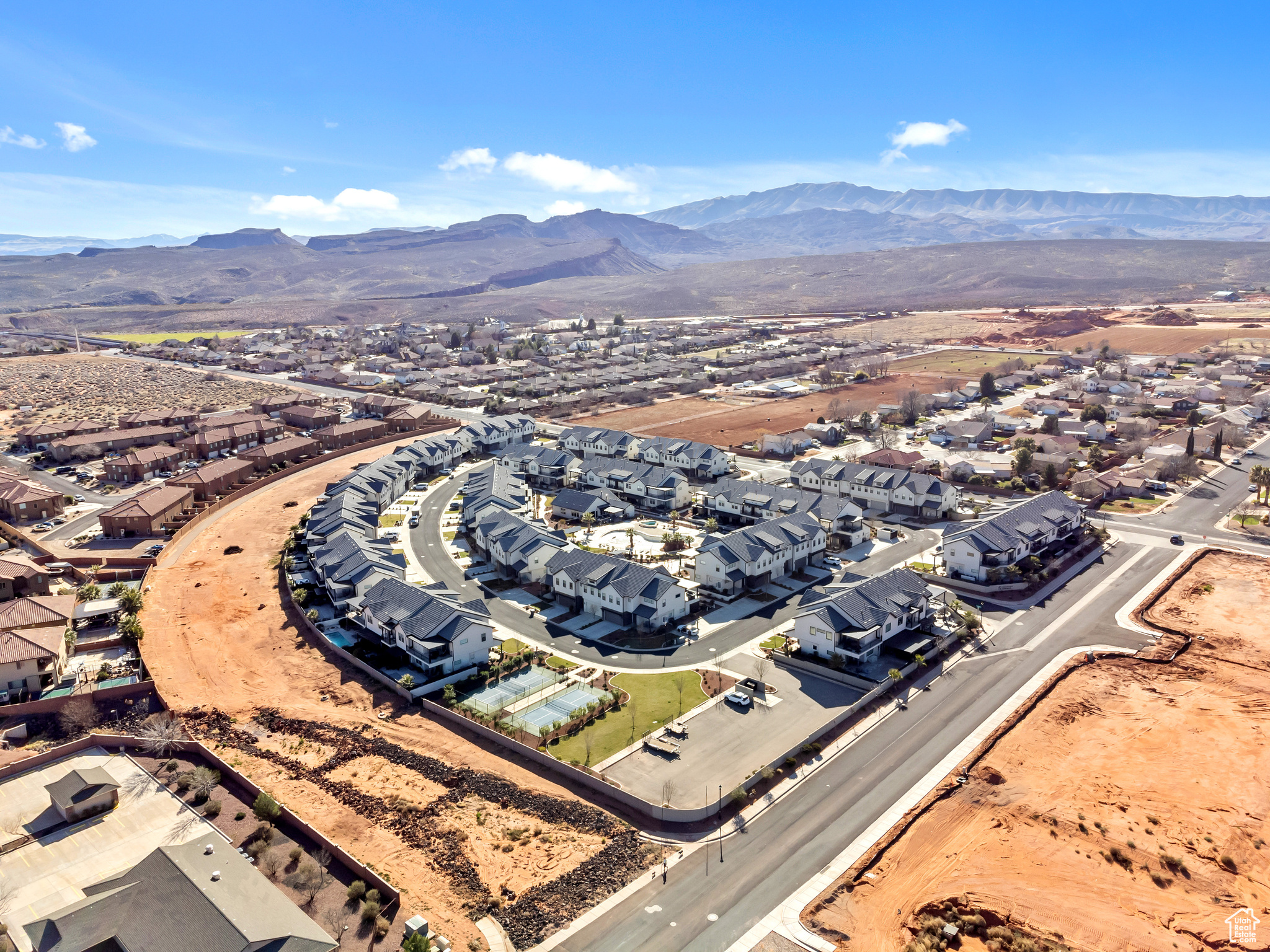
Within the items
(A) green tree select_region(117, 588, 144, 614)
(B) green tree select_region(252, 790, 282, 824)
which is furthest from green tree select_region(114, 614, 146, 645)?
(B) green tree select_region(252, 790, 282, 824)

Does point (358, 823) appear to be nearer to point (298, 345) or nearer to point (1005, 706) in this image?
point (1005, 706)

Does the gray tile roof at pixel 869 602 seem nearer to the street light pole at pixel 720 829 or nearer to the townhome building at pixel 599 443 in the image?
the street light pole at pixel 720 829

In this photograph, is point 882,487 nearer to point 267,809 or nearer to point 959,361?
point 267,809

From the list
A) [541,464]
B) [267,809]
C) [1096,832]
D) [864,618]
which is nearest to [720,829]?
[1096,832]

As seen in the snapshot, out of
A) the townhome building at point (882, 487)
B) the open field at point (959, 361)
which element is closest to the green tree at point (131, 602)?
the townhome building at point (882, 487)

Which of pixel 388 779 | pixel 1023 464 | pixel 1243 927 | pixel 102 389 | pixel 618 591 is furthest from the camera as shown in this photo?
pixel 102 389

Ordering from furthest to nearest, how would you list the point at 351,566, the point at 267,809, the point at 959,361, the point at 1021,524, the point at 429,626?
the point at 959,361 < the point at 1021,524 < the point at 351,566 < the point at 429,626 < the point at 267,809
